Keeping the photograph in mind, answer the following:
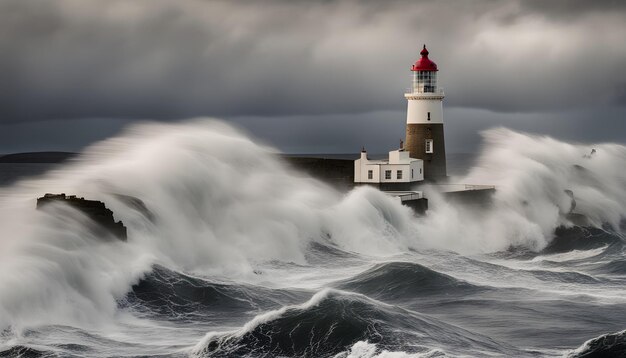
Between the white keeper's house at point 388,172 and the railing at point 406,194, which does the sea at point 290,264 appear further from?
the white keeper's house at point 388,172

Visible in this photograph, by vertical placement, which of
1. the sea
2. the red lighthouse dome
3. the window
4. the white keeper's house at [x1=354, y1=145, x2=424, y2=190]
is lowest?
the sea

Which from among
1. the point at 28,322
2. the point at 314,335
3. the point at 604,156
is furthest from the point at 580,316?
the point at 604,156

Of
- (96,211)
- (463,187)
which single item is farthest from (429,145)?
(96,211)

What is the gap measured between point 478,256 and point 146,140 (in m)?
9.91

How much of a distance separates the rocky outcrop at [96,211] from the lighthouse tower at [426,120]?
1643 cm

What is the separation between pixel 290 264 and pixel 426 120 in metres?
12.2

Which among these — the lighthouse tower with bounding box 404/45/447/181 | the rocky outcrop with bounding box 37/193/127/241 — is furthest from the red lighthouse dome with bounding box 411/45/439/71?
the rocky outcrop with bounding box 37/193/127/241

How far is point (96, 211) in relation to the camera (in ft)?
Result: 70.5

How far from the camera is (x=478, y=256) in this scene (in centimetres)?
3100

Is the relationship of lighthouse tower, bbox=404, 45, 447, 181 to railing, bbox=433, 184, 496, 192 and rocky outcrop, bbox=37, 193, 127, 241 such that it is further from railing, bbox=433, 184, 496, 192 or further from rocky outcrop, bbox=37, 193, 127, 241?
rocky outcrop, bbox=37, 193, 127, 241

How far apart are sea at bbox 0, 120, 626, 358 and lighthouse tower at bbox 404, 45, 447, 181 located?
3.71 ft

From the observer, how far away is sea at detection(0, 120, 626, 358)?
50.3 ft

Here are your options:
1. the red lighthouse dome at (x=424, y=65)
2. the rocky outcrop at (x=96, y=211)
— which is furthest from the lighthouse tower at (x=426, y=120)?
the rocky outcrop at (x=96, y=211)

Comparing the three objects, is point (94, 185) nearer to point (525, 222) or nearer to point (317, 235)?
point (317, 235)
